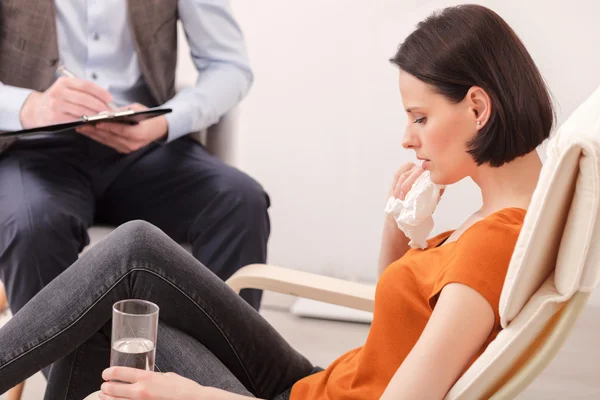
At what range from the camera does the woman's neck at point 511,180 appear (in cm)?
107

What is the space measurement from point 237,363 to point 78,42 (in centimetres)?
115

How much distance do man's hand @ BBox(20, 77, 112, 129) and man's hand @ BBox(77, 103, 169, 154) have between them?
0.05 m

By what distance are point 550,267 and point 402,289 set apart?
21cm

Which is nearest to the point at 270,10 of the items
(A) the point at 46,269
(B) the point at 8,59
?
(B) the point at 8,59

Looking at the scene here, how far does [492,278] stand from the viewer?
0.94 metres

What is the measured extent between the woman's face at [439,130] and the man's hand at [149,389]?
0.40m

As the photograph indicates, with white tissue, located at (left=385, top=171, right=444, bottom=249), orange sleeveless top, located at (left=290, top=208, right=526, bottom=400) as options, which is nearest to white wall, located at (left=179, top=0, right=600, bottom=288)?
white tissue, located at (left=385, top=171, right=444, bottom=249)

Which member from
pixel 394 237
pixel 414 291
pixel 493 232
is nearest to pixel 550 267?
pixel 493 232

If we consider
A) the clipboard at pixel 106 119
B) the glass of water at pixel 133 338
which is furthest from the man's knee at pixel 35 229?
the glass of water at pixel 133 338

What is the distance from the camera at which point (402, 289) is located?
1060 millimetres

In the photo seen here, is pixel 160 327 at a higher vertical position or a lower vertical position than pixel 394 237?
lower

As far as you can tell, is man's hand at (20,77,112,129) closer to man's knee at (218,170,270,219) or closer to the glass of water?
man's knee at (218,170,270,219)

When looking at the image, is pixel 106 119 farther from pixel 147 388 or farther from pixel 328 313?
pixel 328 313

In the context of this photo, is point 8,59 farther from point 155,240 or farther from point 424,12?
point 424,12
